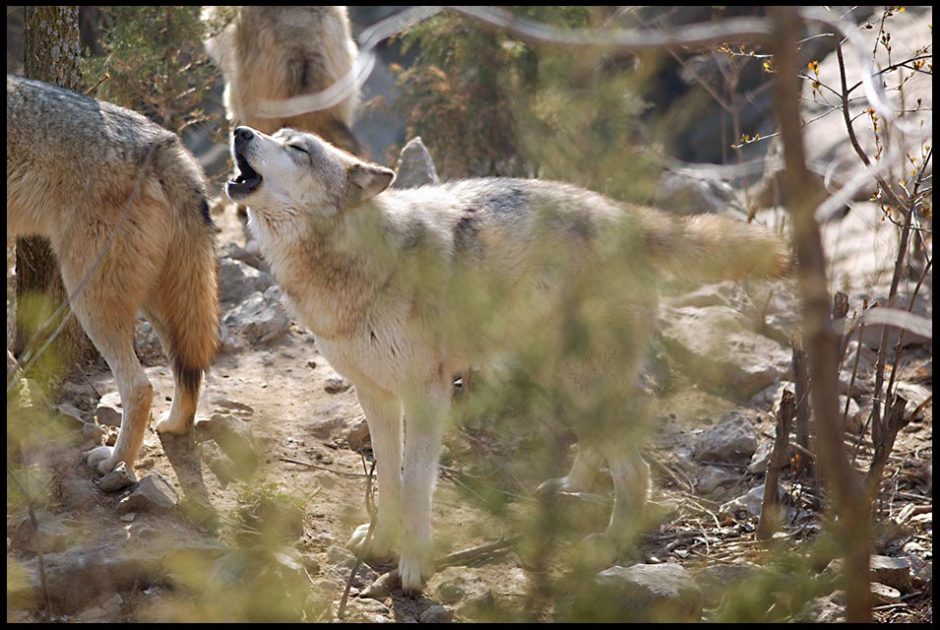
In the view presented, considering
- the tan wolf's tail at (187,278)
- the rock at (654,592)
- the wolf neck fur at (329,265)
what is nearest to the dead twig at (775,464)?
the rock at (654,592)

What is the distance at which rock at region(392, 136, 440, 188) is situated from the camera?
26.3 feet

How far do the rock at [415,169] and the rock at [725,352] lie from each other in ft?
7.24

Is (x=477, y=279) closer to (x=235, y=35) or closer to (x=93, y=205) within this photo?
(x=93, y=205)

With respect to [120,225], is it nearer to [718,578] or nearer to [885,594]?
[718,578]

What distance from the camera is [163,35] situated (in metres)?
8.31

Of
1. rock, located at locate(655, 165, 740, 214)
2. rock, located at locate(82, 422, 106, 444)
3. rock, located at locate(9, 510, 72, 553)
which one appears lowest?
rock, located at locate(9, 510, 72, 553)

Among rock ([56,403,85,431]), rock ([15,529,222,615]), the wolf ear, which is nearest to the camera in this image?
rock ([15,529,222,615])

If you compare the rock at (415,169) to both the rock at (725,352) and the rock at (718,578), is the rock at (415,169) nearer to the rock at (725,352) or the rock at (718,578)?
the rock at (725,352)

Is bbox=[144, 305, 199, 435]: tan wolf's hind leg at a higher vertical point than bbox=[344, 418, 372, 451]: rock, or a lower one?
higher

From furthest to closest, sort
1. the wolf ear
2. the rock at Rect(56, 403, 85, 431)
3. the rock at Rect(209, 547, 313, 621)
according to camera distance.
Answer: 1. the rock at Rect(56, 403, 85, 431)
2. the wolf ear
3. the rock at Rect(209, 547, 313, 621)

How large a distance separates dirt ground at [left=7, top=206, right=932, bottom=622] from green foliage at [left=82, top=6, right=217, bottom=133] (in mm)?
2301

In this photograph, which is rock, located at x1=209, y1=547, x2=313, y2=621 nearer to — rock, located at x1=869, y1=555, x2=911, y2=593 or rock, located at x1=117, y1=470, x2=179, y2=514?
rock, located at x1=117, y1=470, x2=179, y2=514

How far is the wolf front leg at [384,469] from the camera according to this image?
517 centimetres

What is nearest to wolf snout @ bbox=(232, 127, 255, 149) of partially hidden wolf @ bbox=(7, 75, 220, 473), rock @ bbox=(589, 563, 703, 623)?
partially hidden wolf @ bbox=(7, 75, 220, 473)
